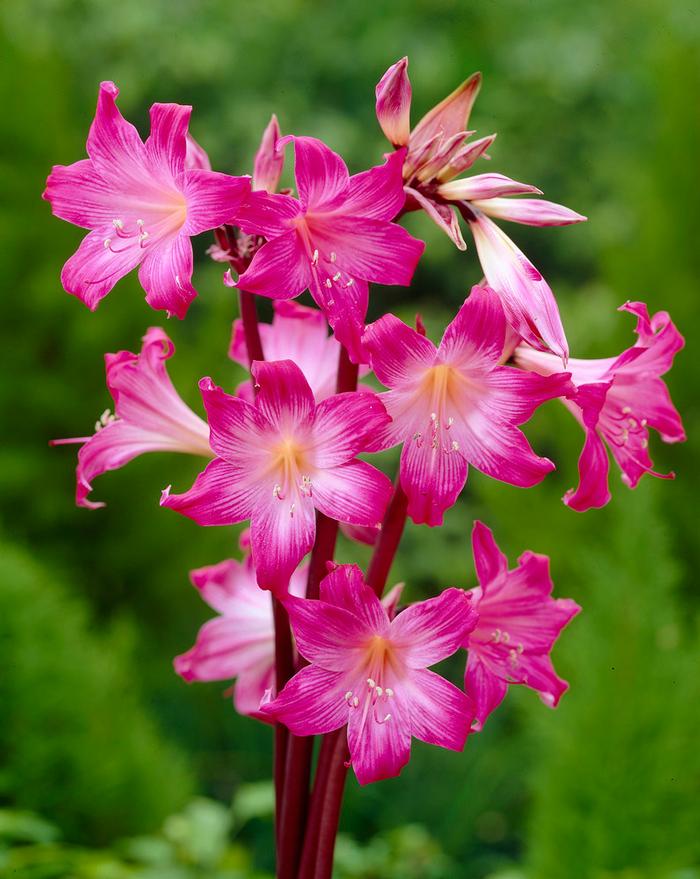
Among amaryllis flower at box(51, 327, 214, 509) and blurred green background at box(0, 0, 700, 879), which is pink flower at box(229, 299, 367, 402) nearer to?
amaryllis flower at box(51, 327, 214, 509)

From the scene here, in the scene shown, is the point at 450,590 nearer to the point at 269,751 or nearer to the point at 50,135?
the point at 269,751

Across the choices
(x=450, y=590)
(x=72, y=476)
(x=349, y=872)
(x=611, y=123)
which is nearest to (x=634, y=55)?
(x=611, y=123)

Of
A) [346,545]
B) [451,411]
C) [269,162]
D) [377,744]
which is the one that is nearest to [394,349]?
[451,411]

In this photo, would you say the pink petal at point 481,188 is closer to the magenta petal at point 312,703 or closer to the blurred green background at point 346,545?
the magenta petal at point 312,703

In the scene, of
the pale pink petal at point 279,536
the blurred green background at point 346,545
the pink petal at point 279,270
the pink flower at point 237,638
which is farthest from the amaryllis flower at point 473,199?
the blurred green background at point 346,545

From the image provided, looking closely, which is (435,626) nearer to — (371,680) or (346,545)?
(371,680)
